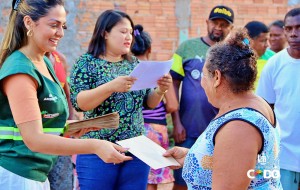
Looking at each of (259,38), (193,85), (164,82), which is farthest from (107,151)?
(259,38)

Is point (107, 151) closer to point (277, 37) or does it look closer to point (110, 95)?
point (110, 95)

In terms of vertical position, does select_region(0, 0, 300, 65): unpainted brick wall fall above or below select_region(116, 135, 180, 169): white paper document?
above

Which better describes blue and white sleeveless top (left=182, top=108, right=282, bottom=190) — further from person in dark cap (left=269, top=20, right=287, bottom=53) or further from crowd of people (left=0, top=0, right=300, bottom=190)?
person in dark cap (left=269, top=20, right=287, bottom=53)

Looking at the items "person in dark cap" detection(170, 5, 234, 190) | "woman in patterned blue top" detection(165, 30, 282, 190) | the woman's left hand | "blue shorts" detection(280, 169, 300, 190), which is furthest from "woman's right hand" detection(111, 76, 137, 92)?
"person in dark cap" detection(170, 5, 234, 190)

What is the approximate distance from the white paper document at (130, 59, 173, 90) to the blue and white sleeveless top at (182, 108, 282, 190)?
47.0 inches

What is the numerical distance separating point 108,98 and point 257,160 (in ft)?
5.42

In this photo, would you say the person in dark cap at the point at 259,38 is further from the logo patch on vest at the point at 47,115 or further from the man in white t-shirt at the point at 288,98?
the logo patch on vest at the point at 47,115

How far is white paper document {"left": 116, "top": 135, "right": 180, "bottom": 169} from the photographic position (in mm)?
3461

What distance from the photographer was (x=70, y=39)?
8172 mm

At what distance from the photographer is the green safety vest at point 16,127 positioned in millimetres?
3264

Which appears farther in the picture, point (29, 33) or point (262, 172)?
point (29, 33)

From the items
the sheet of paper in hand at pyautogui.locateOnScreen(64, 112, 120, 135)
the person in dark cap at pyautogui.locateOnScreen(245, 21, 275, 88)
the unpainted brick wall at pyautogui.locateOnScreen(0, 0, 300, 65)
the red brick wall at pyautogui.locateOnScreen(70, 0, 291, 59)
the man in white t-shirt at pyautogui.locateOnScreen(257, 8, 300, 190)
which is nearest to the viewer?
the sheet of paper in hand at pyautogui.locateOnScreen(64, 112, 120, 135)

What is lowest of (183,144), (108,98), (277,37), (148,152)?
(183,144)

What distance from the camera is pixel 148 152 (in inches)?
141
